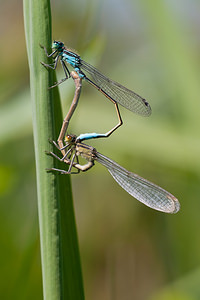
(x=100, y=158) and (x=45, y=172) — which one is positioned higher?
(x=100, y=158)

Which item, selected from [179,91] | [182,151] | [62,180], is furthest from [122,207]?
[62,180]

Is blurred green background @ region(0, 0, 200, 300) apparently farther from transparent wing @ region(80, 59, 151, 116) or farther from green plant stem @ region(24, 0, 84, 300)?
green plant stem @ region(24, 0, 84, 300)

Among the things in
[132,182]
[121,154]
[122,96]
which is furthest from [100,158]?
[121,154]

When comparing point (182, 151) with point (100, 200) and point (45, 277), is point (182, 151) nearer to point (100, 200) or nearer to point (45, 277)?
point (100, 200)

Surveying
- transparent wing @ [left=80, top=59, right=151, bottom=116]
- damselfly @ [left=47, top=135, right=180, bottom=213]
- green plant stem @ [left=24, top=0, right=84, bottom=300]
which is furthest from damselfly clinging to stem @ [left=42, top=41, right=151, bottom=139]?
green plant stem @ [left=24, top=0, right=84, bottom=300]

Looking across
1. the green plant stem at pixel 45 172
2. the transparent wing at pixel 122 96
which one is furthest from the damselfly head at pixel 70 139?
the green plant stem at pixel 45 172

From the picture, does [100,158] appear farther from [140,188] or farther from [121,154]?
[121,154]
